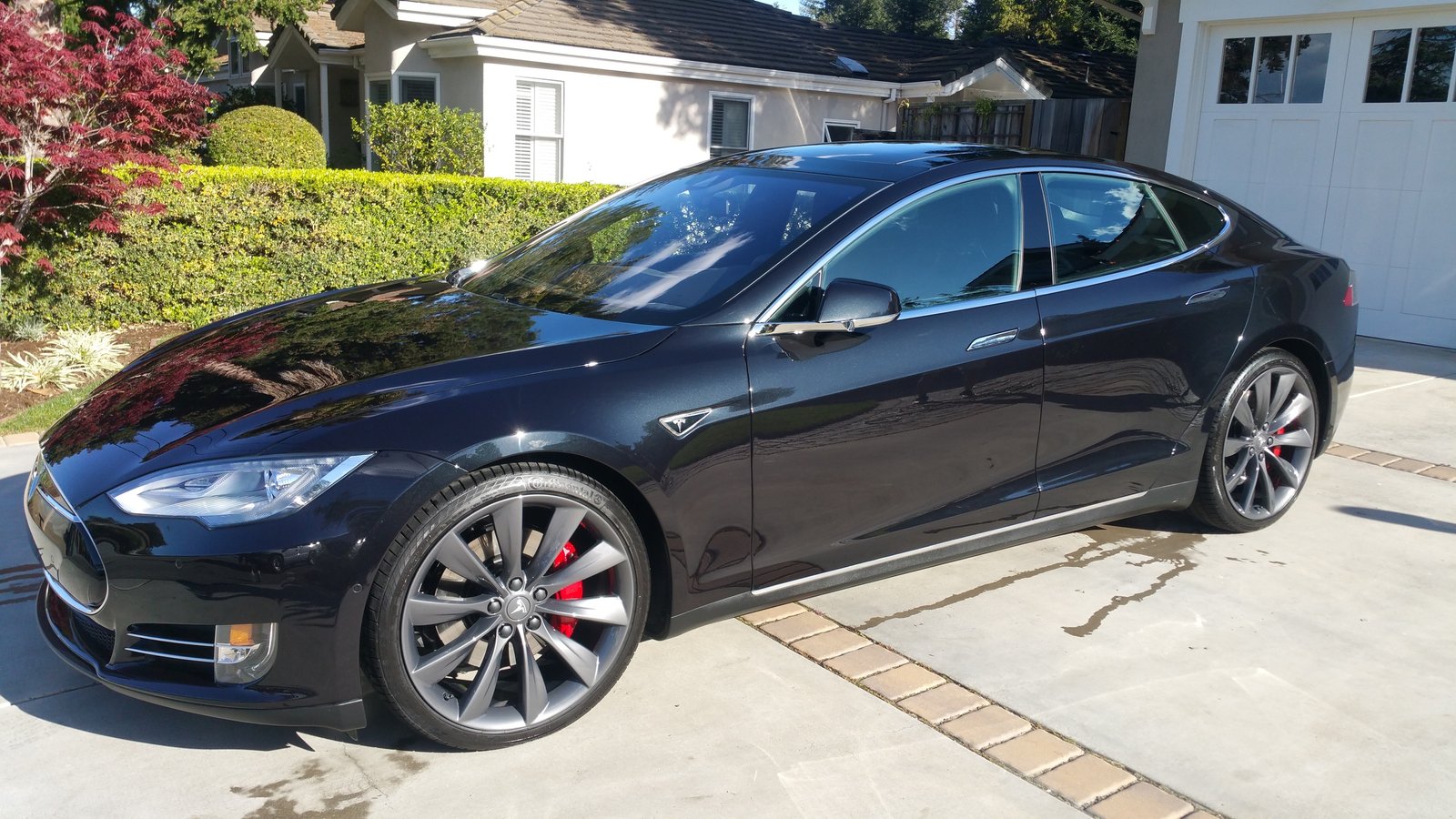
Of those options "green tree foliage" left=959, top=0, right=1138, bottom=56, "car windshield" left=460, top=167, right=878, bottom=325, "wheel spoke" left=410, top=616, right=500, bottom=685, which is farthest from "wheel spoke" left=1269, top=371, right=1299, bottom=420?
"green tree foliage" left=959, top=0, right=1138, bottom=56

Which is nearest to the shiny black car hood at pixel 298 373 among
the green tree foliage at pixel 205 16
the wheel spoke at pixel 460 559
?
the wheel spoke at pixel 460 559

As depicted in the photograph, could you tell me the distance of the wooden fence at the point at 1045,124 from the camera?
1459cm

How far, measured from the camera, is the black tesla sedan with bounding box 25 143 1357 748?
2.90m

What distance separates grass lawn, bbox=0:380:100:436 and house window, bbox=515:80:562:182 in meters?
9.43

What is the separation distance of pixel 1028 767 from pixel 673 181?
2610mm

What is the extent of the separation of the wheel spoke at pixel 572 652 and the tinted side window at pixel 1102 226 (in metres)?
2.20

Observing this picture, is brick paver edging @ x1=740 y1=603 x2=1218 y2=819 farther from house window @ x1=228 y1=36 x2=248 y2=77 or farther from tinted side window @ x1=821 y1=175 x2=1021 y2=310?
house window @ x1=228 y1=36 x2=248 y2=77

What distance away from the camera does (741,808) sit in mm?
2965

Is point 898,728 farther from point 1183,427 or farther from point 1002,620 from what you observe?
point 1183,427

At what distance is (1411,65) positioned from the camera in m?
9.37

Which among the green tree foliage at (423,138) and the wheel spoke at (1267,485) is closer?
the wheel spoke at (1267,485)

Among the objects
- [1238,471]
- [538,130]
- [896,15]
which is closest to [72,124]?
[1238,471]

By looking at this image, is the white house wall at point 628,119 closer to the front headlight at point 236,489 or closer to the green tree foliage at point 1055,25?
the green tree foliage at point 1055,25

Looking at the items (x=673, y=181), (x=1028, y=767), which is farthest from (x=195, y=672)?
(x=673, y=181)
